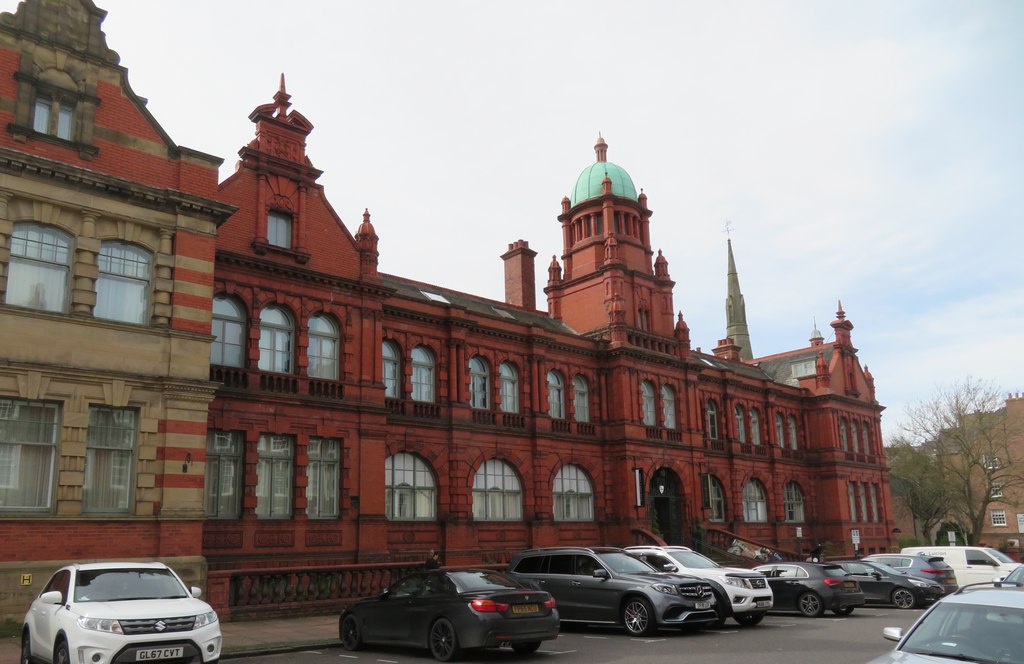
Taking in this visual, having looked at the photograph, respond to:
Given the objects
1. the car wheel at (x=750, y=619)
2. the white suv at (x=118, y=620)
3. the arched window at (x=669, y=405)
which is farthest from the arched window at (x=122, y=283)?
the arched window at (x=669, y=405)

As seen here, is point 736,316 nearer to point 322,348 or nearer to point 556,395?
→ point 556,395

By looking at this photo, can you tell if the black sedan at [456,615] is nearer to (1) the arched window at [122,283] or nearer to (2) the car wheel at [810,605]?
(2) the car wheel at [810,605]

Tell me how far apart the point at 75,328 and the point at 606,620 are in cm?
1349

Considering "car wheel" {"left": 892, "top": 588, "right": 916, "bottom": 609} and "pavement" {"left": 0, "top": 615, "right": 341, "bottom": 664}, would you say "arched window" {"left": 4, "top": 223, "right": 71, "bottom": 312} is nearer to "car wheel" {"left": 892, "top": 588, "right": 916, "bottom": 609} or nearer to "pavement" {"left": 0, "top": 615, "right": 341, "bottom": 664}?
"pavement" {"left": 0, "top": 615, "right": 341, "bottom": 664}

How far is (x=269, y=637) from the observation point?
16.9m

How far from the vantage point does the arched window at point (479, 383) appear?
33.8m

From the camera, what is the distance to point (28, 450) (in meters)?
18.0

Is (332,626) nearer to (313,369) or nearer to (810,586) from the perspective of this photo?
(313,369)

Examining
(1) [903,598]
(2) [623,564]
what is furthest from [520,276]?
(2) [623,564]

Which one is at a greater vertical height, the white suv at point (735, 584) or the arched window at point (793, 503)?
the arched window at point (793, 503)

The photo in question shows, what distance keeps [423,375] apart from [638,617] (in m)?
17.2

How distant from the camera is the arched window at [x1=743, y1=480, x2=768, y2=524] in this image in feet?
154

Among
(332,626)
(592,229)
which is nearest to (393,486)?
(332,626)

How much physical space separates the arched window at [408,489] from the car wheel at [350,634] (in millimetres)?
13030
